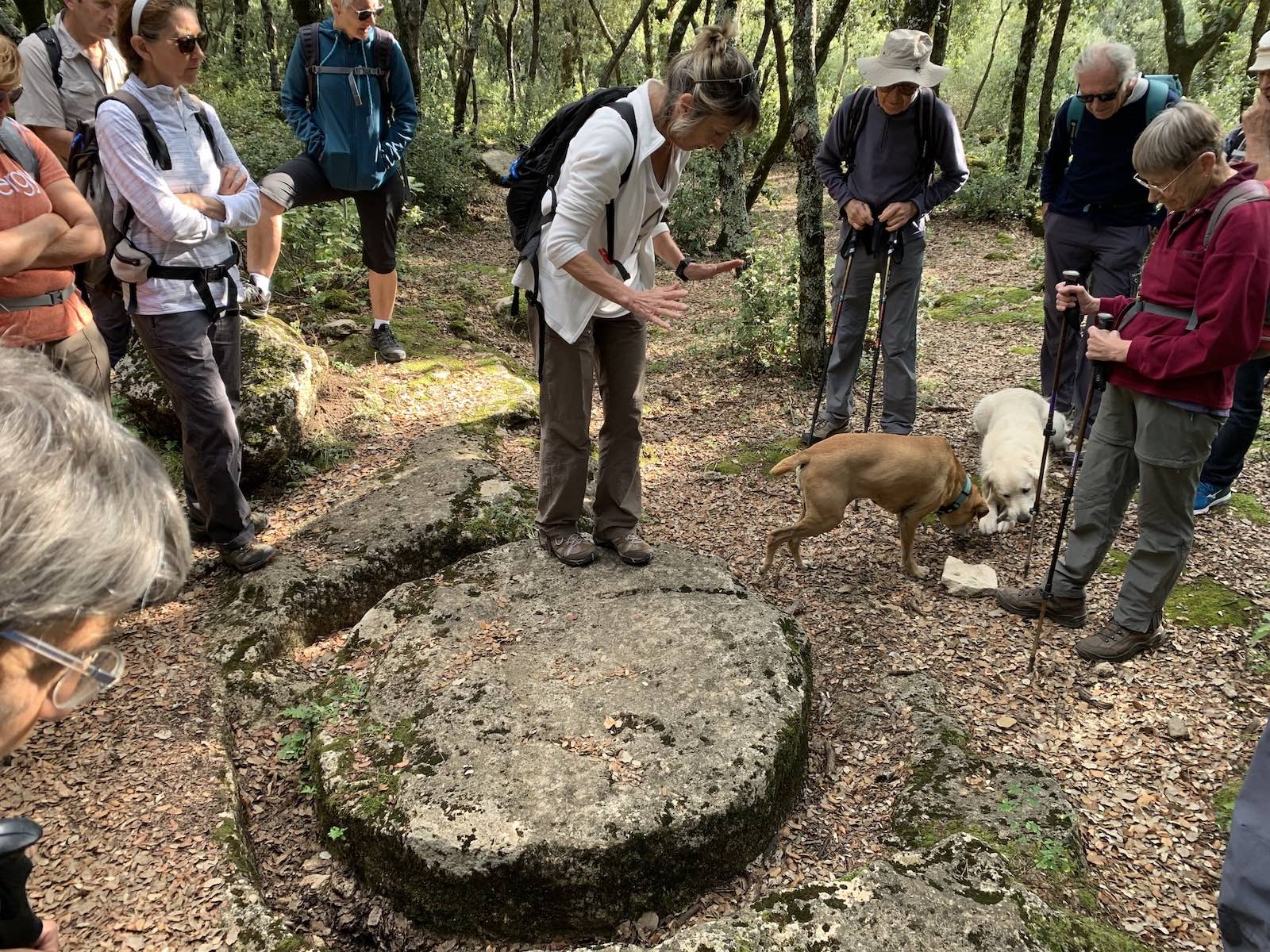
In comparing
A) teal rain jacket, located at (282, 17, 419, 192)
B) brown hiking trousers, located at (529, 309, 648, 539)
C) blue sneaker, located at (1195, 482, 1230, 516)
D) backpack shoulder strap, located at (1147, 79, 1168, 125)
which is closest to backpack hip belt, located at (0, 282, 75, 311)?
brown hiking trousers, located at (529, 309, 648, 539)

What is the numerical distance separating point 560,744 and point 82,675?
2231 mm

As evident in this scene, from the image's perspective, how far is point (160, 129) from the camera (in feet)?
12.4

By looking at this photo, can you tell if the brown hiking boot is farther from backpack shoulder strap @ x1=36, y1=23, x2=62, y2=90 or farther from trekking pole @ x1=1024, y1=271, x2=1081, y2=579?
backpack shoulder strap @ x1=36, y1=23, x2=62, y2=90

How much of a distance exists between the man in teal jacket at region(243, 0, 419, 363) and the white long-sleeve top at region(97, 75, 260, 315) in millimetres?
1773

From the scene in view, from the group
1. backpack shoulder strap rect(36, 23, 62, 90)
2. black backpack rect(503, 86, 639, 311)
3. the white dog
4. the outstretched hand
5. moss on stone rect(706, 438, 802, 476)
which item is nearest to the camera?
black backpack rect(503, 86, 639, 311)

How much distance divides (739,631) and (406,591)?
1.90 m

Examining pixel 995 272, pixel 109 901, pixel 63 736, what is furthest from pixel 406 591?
pixel 995 272

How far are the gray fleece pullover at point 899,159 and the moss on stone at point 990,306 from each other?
13.5 feet

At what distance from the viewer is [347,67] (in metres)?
5.97

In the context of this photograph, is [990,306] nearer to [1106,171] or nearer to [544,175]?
[1106,171]

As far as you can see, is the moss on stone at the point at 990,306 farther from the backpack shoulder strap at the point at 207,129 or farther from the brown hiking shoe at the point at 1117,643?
the backpack shoulder strap at the point at 207,129

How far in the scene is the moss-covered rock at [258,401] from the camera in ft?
17.4

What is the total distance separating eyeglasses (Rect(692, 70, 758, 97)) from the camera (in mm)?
3295

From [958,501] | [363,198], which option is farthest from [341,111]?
[958,501]
